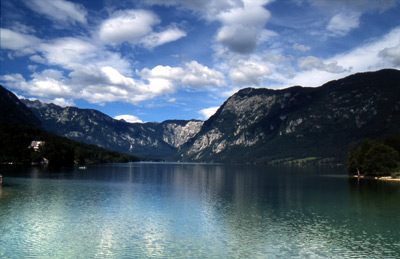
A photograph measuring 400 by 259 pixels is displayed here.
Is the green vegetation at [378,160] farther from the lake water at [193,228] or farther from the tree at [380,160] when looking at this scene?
the lake water at [193,228]

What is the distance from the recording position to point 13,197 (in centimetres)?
7169

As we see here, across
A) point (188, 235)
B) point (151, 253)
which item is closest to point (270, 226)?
point (188, 235)

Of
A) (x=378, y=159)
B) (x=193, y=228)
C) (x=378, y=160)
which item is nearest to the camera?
(x=193, y=228)

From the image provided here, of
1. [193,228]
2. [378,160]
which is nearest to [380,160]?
[378,160]

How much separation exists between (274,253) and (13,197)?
61529mm

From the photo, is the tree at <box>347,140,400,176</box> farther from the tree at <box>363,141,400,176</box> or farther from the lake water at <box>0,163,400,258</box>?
the lake water at <box>0,163,400,258</box>

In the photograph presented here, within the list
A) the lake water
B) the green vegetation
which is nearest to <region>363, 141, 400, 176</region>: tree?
the green vegetation

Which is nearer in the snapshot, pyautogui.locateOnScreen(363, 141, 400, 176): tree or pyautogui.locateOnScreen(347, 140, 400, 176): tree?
pyautogui.locateOnScreen(363, 141, 400, 176): tree

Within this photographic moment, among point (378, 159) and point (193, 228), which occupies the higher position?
point (378, 159)

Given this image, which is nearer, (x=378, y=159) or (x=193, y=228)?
(x=193, y=228)

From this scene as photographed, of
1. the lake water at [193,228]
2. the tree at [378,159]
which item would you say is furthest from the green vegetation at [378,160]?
the lake water at [193,228]

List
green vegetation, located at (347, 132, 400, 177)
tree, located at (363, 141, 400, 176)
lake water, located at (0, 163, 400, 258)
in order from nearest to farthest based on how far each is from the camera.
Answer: lake water, located at (0, 163, 400, 258), tree, located at (363, 141, 400, 176), green vegetation, located at (347, 132, 400, 177)

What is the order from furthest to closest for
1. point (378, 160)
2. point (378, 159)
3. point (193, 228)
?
point (378, 160) < point (378, 159) < point (193, 228)

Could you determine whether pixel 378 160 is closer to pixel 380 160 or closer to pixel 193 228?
pixel 380 160
